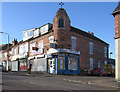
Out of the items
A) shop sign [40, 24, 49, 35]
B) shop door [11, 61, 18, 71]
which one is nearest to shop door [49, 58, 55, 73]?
shop sign [40, 24, 49, 35]

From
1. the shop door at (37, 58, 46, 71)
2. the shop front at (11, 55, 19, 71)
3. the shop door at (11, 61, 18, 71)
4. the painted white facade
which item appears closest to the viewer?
the painted white facade

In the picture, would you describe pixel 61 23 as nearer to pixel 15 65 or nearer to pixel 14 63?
pixel 15 65

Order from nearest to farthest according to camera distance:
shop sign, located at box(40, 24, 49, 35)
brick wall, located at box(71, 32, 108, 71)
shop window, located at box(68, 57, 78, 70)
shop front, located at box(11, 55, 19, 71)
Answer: shop window, located at box(68, 57, 78, 70) < brick wall, located at box(71, 32, 108, 71) < shop sign, located at box(40, 24, 49, 35) < shop front, located at box(11, 55, 19, 71)

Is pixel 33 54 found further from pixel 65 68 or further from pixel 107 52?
pixel 107 52

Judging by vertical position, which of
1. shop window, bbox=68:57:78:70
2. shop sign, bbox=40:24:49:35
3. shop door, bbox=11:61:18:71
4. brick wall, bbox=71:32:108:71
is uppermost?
shop sign, bbox=40:24:49:35

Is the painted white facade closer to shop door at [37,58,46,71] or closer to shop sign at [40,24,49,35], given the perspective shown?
shop door at [37,58,46,71]

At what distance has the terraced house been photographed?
96.9 feet

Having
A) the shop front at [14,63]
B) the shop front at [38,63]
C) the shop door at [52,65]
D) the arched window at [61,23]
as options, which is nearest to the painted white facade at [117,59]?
the arched window at [61,23]

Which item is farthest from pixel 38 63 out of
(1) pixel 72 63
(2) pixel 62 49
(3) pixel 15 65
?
(3) pixel 15 65

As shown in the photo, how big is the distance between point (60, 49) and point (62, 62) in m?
2.33

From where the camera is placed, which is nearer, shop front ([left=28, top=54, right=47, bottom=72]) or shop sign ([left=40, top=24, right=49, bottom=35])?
shop front ([left=28, top=54, right=47, bottom=72])

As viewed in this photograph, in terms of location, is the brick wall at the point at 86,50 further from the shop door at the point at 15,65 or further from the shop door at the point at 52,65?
the shop door at the point at 15,65

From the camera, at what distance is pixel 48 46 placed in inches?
1251

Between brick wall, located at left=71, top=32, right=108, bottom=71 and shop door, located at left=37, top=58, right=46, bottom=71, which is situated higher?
brick wall, located at left=71, top=32, right=108, bottom=71
